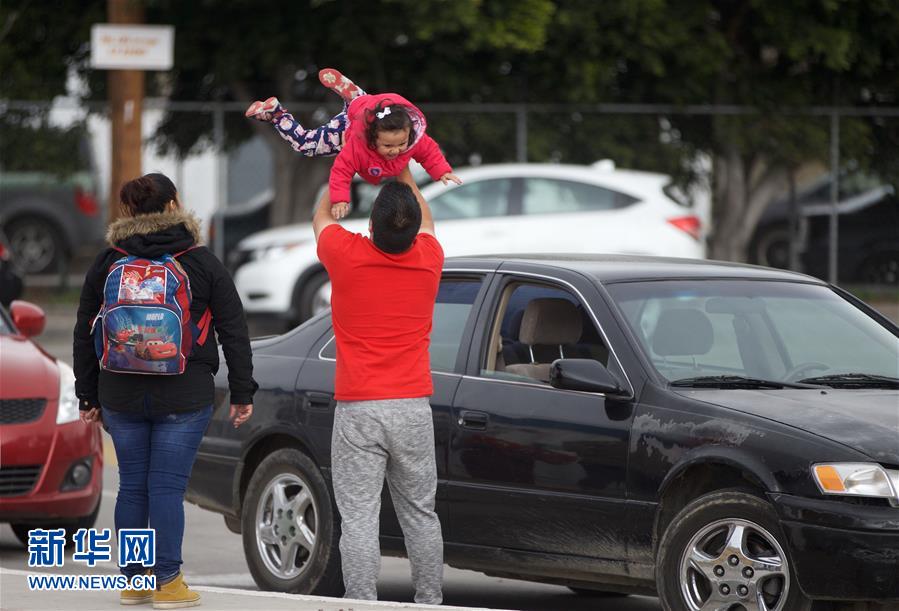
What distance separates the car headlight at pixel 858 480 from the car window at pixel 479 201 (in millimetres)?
11208

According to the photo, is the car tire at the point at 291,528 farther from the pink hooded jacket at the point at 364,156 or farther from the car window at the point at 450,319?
the pink hooded jacket at the point at 364,156

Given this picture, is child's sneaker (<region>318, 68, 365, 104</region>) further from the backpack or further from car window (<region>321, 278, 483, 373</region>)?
car window (<region>321, 278, 483, 373</region>)

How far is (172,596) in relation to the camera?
6.23m

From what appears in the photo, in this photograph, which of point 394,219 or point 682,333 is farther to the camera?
point 682,333

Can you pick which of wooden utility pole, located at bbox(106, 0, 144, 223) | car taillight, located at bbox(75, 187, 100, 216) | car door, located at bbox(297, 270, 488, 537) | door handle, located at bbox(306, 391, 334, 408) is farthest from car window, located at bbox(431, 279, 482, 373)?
car taillight, located at bbox(75, 187, 100, 216)

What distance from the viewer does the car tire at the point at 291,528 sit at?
7383mm

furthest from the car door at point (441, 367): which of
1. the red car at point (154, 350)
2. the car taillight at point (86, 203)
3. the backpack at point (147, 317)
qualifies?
the car taillight at point (86, 203)

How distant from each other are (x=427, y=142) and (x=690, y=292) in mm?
1443

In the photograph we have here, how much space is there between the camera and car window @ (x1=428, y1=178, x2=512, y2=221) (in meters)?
17.1

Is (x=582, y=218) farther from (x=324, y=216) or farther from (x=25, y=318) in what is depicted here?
(x=324, y=216)

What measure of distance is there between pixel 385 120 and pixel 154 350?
114 cm

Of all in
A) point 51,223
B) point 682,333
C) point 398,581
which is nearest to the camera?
point 682,333

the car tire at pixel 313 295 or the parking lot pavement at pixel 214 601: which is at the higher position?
the car tire at pixel 313 295

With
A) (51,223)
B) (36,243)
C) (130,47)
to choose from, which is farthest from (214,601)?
(36,243)
